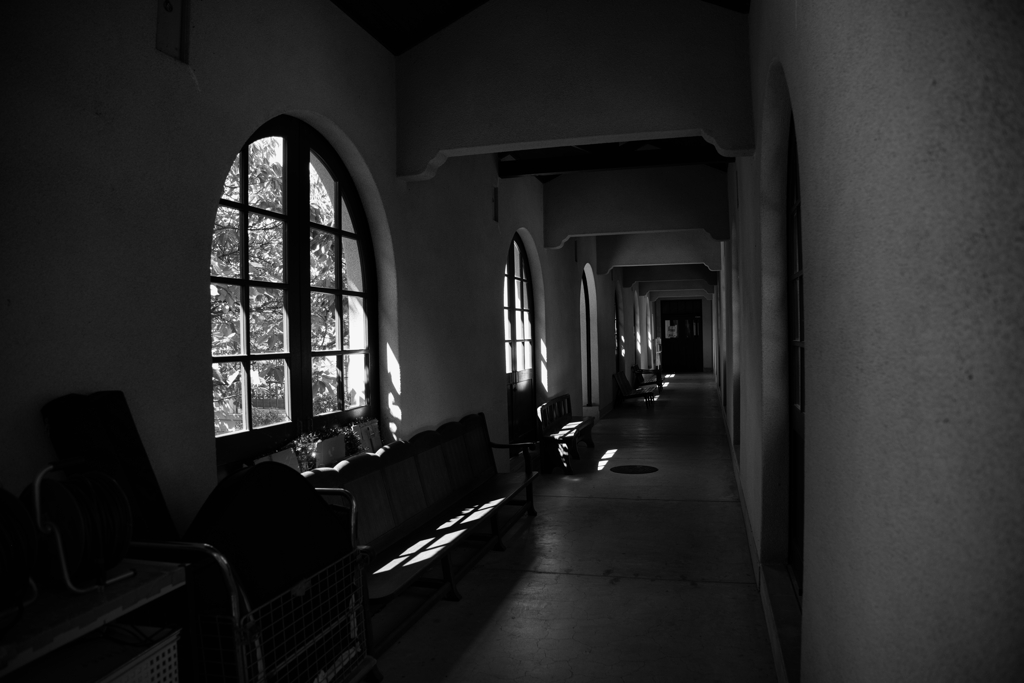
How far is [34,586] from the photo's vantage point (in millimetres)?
1727

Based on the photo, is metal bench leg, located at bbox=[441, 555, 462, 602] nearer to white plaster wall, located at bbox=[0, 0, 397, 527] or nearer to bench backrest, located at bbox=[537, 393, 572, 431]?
white plaster wall, located at bbox=[0, 0, 397, 527]

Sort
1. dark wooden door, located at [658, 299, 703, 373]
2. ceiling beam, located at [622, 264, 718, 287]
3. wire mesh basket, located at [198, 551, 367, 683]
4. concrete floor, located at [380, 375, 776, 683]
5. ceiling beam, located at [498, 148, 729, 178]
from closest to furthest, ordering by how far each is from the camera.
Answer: wire mesh basket, located at [198, 551, 367, 683]
concrete floor, located at [380, 375, 776, 683]
ceiling beam, located at [498, 148, 729, 178]
ceiling beam, located at [622, 264, 718, 287]
dark wooden door, located at [658, 299, 703, 373]

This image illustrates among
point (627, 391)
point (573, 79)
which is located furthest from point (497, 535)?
point (627, 391)

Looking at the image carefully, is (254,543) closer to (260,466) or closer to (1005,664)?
(260,466)

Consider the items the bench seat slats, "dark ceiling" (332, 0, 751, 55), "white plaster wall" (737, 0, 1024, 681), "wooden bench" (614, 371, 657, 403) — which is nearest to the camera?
"white plaster wall" (737, 0, 1024, 681)

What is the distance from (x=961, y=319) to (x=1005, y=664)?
615 mm

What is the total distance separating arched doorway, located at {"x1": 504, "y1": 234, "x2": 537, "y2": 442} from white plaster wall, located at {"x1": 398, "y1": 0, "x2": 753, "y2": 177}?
10.4 feet

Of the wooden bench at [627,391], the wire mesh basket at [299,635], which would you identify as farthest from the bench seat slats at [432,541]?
the wooden bench at [627,391]

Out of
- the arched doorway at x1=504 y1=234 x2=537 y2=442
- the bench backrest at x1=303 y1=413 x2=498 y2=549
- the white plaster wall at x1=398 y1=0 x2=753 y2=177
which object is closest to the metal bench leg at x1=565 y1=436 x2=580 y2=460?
the arched doorway at x1=504 y1=234 x2=537 y2=442

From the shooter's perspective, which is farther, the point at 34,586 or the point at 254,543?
the point at 254,543

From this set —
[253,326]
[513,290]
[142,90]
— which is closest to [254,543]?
[253,326]

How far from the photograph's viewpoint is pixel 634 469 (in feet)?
27.5

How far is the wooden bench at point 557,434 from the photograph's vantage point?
820 cm

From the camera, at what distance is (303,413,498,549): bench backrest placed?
156 inches
